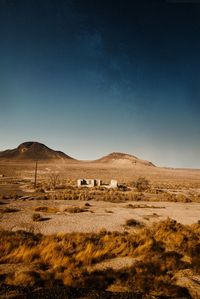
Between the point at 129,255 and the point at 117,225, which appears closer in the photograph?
the point at 129,255

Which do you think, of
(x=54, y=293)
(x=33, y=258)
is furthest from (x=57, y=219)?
(x=54, y=293)

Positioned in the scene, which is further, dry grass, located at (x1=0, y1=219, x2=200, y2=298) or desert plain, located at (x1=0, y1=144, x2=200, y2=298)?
dry grass, located at (x1=0, y1=219, x2=200, y2=298)

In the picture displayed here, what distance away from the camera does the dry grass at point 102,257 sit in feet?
19.5

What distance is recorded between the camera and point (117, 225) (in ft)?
41.9

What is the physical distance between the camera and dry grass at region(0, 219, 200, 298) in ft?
19.5

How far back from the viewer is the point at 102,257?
7.92 metres

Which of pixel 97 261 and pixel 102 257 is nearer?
pixel 97 261

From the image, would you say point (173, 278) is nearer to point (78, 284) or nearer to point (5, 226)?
point (78, 284)

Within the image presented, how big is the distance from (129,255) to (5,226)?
6.40 meters

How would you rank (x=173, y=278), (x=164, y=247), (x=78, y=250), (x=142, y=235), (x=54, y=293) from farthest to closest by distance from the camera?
(x=142, y=235)
(x=164, y=247)
(x=78, y=250)
(x=173, y=278)
(x=54, y=293)

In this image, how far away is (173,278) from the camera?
21.5 feet

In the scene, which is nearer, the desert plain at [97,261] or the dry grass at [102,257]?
the desert plain at [97,261]

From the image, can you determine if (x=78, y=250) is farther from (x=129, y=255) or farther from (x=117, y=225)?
(x=117, y=225)

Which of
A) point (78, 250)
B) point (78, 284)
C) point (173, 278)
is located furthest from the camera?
point (78, 250)
